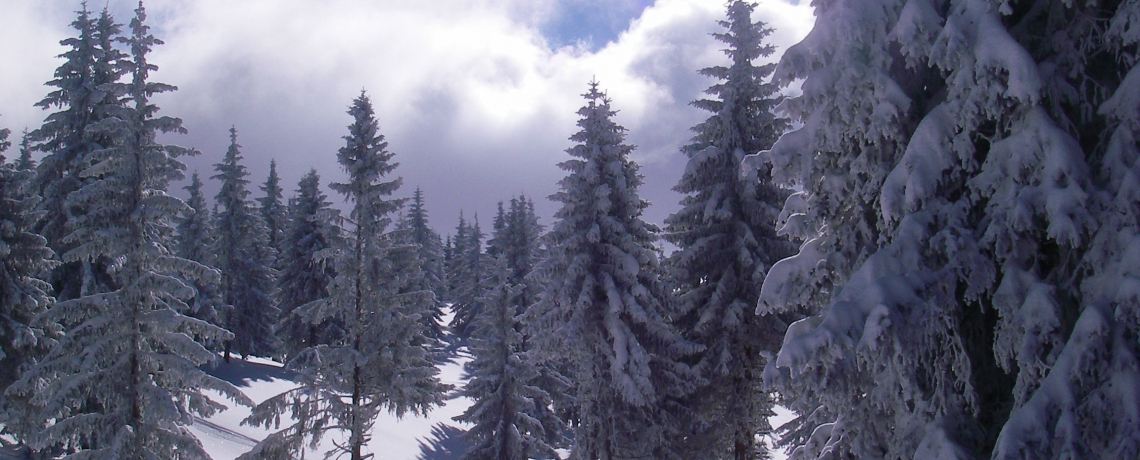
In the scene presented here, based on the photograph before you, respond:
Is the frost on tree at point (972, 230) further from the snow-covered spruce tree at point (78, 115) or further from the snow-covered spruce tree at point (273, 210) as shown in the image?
the snow-covered spruce tree at point (273, 210)

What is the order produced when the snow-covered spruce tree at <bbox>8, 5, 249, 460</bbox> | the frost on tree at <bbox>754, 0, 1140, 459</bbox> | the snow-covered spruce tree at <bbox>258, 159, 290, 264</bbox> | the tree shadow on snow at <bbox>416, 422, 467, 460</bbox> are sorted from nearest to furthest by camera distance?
1. the frost on tree at <bbox>754, 0, 1140, 459</bbox>
2. the snow-covered spruce tree at <bbox>8, 5, 249, 460</bbox>
3. the tree shadow on snow at <bbox>416, 422, 467, 460</bbox>
4. the snow-covered spruce tree at <bbox>258, 159, 290, 264</bbox>

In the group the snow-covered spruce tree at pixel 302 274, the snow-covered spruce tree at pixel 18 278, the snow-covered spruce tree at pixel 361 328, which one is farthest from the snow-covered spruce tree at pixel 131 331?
the snow-covered spruce tree at pixel 302 274

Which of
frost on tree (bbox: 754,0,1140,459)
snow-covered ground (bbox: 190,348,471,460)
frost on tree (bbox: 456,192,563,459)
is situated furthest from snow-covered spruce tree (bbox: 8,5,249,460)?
frost on tree (bbox: 754,0,1140,459)

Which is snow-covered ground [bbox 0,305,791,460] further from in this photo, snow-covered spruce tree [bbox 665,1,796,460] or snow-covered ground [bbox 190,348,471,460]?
snow-covered spruce tree [bbox 665,1,796,460]

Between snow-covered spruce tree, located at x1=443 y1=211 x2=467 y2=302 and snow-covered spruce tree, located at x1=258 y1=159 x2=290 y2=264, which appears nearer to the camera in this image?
snow-covered spruce tree, located at x1=258 y1=159 x2=290 y2=264

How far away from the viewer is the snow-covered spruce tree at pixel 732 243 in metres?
17.1

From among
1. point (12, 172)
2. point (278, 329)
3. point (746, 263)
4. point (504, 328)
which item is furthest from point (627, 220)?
point (278, 329)

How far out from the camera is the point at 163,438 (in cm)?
1509

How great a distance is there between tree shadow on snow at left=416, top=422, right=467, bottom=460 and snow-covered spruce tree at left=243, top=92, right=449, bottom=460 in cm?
1267

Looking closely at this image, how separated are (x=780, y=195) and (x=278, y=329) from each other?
104 ft

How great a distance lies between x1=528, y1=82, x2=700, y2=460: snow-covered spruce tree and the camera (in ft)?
55.5

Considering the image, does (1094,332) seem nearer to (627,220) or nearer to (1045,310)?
(1045,310)

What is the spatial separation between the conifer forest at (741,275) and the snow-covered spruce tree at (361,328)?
10 centimetres

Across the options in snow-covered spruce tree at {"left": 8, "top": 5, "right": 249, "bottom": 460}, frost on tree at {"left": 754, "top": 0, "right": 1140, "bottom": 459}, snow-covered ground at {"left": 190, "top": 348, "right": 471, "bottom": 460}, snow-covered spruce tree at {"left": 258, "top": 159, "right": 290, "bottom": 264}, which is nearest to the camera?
frost on tree at {"left": 754, "top": 0, "right": 1140, "bottom": 459}
